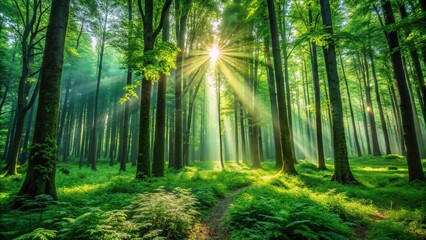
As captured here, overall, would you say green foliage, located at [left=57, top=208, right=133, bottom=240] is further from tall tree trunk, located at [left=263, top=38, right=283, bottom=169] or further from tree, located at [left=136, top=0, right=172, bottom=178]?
tall tree trunk, located at [left=263, top=38, right=283, bottom=169]

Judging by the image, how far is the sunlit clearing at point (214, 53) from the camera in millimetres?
20453

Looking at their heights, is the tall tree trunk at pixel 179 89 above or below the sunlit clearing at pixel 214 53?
below

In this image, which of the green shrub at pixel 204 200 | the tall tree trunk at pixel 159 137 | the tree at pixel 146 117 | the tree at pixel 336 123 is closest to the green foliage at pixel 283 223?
the green shrub at pixel 204 200

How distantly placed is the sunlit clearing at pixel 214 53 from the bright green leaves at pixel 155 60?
12.0 meters

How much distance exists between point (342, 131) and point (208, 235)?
859cm

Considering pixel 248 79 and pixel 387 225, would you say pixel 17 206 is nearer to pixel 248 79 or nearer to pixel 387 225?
pixel 387 225

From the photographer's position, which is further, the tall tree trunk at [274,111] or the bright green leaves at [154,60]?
the tall tree trunk at [274,111]

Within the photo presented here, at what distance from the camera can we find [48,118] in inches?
226

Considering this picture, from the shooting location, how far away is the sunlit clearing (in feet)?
67.1

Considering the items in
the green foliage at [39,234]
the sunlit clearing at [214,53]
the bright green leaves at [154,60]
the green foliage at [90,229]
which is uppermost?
Answer: the sunlit clearing at [214,53]

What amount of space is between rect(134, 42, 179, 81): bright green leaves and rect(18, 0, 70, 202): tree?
2.62 metres

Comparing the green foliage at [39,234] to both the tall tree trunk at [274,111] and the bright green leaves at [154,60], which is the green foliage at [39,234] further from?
the tall tree trunk at [274,111]

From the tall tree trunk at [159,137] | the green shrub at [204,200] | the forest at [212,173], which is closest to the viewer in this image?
the forest at [212,173]

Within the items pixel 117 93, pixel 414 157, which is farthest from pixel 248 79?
pixel 117 93
